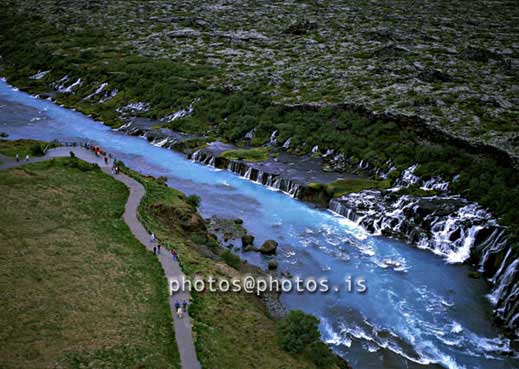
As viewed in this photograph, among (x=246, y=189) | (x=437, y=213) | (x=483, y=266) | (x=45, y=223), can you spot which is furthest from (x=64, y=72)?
(x=483, y=266)

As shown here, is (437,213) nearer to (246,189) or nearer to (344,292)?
(344,292)

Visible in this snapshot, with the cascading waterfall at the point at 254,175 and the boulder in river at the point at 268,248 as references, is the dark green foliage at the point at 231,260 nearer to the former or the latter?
the boulder in river at the point at 268,248

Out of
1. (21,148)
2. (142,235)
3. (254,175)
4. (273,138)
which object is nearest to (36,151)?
(21,148)

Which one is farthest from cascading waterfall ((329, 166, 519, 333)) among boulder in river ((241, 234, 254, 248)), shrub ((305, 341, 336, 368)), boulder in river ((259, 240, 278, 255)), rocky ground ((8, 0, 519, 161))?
shrub ((305, 341, 336, 368))

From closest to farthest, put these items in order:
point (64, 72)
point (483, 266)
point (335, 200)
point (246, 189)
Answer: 1. point (483, 266)
2. point (335, 200)
3. point (246, 189)
4. point (64, 72)

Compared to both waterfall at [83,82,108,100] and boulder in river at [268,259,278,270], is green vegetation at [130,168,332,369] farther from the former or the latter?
waterfall at [83,82,108,100]

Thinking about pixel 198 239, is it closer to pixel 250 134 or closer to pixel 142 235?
pixel 142 235
